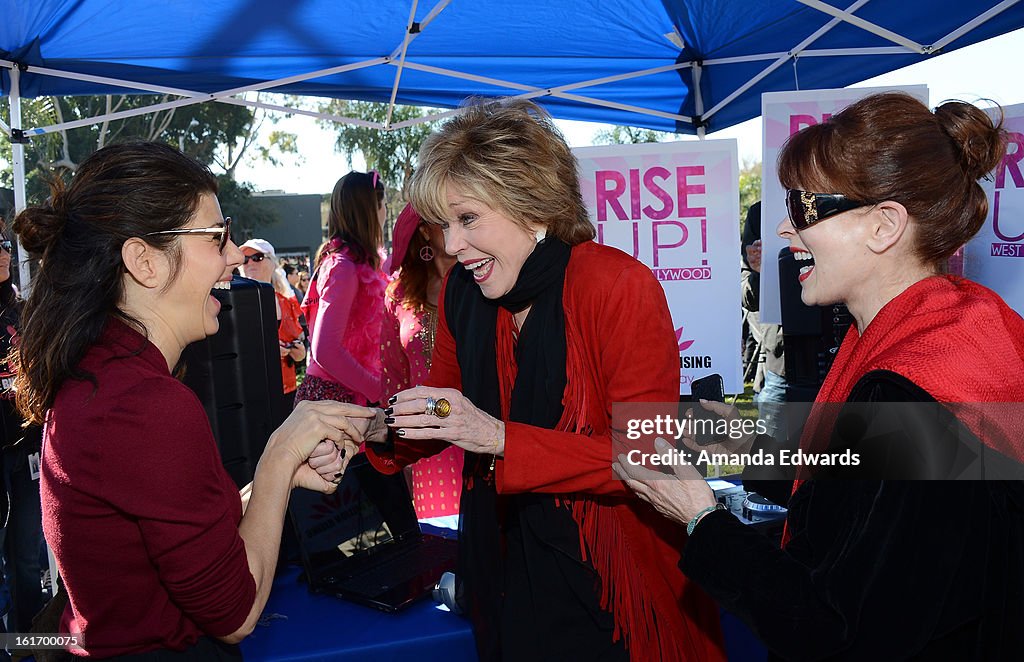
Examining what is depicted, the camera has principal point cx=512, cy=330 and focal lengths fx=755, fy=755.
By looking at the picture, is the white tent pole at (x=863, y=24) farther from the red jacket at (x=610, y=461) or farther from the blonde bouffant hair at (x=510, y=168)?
the red jacket at (x=610, y=461)

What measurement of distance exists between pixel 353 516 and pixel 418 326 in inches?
54.0

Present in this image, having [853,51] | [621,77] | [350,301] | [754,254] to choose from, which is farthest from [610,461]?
[754,254]

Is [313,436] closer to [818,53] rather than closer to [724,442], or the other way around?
[724,442]

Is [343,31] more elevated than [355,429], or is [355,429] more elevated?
[343,31]

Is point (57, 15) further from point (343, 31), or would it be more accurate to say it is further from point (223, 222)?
point (223, 222)

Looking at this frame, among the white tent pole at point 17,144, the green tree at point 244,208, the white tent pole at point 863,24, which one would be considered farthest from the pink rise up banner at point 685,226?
the green tree at point 244,208

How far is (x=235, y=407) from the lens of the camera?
8.52ft

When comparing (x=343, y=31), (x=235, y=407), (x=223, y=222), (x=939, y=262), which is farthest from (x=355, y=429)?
(x=343, y=31)

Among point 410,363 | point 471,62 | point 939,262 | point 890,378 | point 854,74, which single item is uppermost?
point 471,62

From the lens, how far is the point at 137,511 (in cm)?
121

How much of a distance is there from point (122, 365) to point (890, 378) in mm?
1246

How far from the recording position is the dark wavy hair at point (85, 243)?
1332 mm

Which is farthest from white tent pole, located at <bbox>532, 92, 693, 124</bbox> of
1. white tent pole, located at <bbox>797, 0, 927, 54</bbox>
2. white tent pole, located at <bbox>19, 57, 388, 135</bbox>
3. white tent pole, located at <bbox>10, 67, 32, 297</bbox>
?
white tent pole, located at <bbox>10, 67, 32, 297</bbox>

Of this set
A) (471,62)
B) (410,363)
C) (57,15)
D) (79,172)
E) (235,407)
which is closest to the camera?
(79,172)
